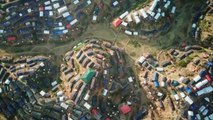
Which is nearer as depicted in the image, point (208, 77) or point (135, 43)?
point (208, 77)

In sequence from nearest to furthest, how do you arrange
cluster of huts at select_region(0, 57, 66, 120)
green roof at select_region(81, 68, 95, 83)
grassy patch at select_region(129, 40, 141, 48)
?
1. green roof at select_region(81, 68, 95, 83)
2. cluster of huts at select_region(0, 57, 66, 120)
3. grassy patch at select_region(129, 40, 141, 48)

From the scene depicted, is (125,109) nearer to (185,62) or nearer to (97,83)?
(97,83)

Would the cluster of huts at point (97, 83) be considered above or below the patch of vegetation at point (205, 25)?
below

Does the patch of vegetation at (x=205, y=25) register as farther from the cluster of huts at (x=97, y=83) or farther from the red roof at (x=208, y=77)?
the cluster of huts at (x=97, y=83)

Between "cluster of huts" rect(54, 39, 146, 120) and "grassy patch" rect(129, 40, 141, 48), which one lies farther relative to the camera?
"grassy patch" rect(129, 40, 141, 48)

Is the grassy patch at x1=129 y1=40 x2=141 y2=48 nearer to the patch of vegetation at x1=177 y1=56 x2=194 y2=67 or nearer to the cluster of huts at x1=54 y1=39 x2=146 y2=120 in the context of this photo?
the cluster of huts at x1=54 y1=39 x2=146 y2=120

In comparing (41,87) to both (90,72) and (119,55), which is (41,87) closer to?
(90,72)

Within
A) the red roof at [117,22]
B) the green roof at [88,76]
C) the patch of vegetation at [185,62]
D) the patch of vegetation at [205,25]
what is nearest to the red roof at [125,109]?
the green roof at [88,76]

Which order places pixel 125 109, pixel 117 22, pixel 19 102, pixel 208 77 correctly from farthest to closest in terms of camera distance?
pixel 117 22 → pixel 19 102 → pixel 125 109 → pixel 208 77

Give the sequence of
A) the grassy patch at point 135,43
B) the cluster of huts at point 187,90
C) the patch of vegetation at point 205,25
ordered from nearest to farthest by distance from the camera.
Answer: the cluster of huts at point 187,90 → the patch of vegetation at point 205,25 → the grassy patch at point 135,43

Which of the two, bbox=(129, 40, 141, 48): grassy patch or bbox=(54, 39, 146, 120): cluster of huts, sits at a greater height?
bbox=(129, 40, 141, 48): grassy patch

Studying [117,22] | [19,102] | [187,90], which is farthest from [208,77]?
[19,102]

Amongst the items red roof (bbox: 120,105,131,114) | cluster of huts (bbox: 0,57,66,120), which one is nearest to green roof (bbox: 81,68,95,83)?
cluster of huts (bbox: 0,57,66,120)
